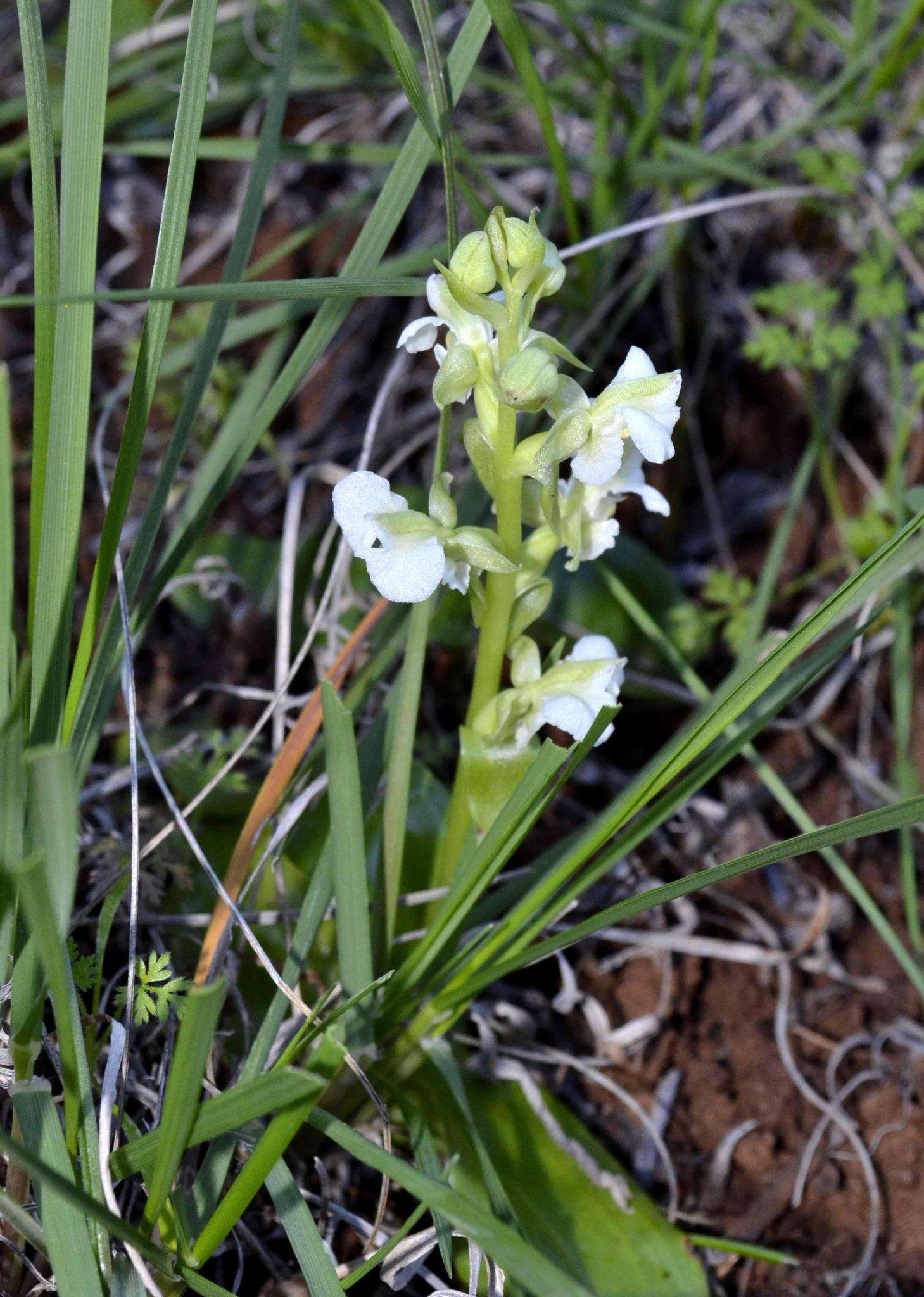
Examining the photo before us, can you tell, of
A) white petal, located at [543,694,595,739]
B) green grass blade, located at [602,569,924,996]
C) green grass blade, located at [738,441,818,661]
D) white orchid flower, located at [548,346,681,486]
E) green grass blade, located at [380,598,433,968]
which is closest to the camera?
white orchid flower, located at [548,346,681,486]

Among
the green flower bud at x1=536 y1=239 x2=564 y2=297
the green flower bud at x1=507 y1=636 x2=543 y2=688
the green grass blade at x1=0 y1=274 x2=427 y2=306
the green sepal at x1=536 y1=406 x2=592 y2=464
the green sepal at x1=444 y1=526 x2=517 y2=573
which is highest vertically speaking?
the green flower bud at x1=536 y1=239 x2=564 y2=297

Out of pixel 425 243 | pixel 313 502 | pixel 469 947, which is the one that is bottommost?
pixel 469 947

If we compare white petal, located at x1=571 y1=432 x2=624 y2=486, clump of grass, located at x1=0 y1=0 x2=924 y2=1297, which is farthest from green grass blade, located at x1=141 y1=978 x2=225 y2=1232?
white petal, located at x1=571 y1=432 x2=624 y2=486

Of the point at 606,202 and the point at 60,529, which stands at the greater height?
the point at 606,202

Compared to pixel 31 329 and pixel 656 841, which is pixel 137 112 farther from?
pixel 656 841

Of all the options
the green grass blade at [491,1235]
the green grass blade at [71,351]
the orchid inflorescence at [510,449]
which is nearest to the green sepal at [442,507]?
the orchid inflorescence at [510,449]

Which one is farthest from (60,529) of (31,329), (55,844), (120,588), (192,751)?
(31,329)

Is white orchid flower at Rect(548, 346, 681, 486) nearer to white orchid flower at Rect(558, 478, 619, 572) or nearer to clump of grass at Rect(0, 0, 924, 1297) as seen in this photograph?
clump of grass at Rect(0, 0, 924, 1297)
